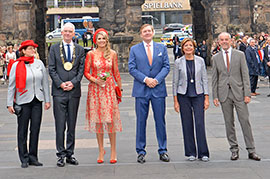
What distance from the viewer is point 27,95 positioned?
26.5ft

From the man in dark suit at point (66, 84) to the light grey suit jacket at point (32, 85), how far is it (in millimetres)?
140

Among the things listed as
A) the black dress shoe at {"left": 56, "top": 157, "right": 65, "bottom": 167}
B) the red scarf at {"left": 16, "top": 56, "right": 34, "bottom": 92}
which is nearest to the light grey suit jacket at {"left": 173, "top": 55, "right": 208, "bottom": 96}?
the black dress shoe at {"left": 56, "top": 157, "right": 65, "bottom": 167}

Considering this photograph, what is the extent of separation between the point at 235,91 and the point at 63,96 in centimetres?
239

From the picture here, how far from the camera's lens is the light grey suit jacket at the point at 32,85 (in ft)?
26.5

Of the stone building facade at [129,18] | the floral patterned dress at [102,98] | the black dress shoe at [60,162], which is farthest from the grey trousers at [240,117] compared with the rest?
the stone building facade at [129,18]

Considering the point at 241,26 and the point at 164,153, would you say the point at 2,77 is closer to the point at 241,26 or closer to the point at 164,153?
the point at 241,26

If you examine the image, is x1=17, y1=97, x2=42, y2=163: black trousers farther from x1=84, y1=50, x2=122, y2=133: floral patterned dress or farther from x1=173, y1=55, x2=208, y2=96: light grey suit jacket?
x1=173, y1=55, x2=208, y2=96: light grey suit jacket

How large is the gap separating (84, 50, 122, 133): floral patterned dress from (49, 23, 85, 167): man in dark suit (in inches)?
7.2

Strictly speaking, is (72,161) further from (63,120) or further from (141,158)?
(141,158)

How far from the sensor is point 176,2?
8194cm

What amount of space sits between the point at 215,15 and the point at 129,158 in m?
20.4

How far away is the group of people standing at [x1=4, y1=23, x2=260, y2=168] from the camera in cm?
812

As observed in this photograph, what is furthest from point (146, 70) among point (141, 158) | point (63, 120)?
point (63, 120)

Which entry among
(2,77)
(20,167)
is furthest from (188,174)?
(2,77)
